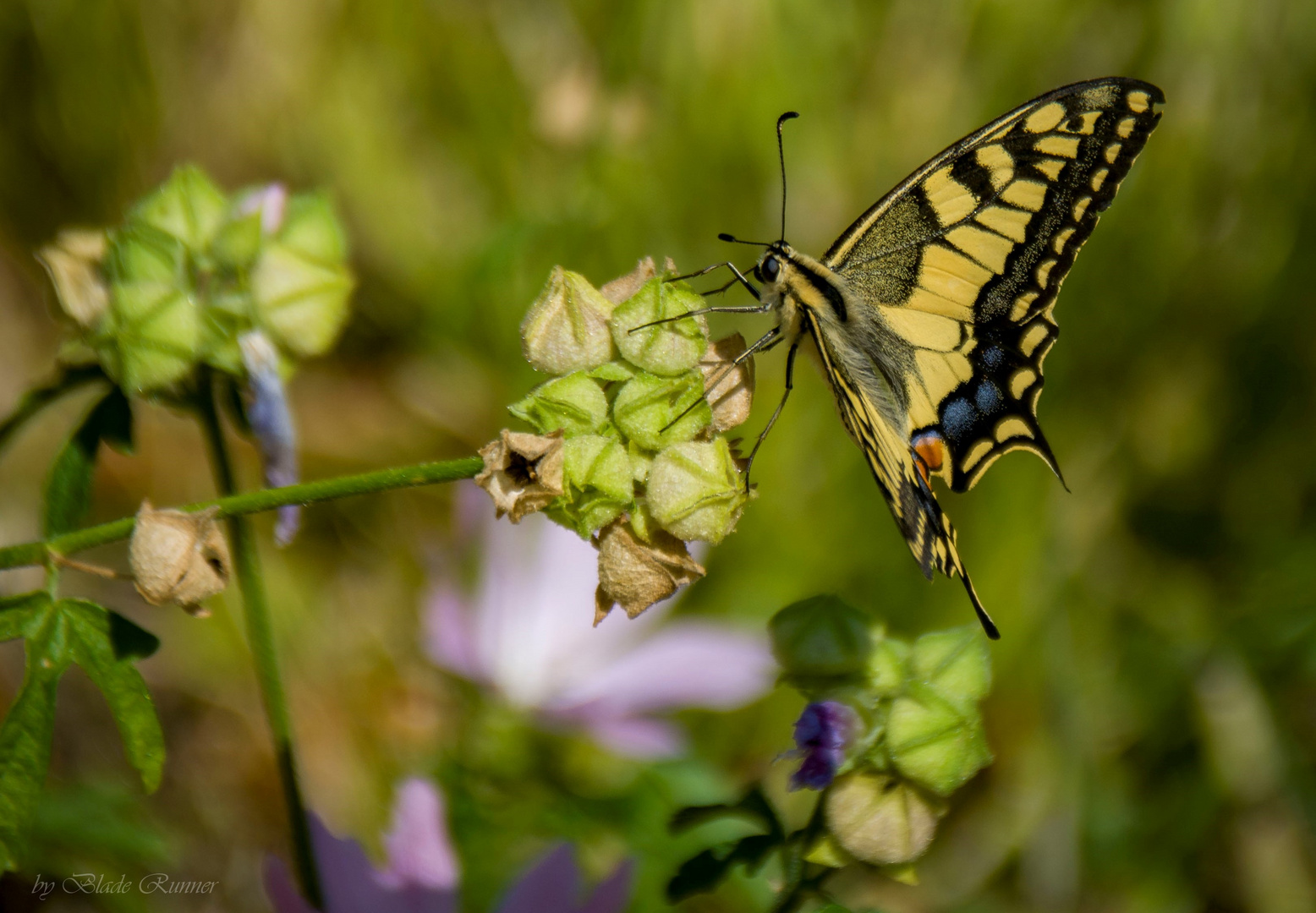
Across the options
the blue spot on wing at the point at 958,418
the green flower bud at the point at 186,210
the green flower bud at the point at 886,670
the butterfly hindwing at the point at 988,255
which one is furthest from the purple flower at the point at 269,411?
the blue spot on wing at the point at 958,418

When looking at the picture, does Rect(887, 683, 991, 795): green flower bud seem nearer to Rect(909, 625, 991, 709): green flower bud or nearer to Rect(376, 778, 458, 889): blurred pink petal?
Rect(909, 625, 991, 709): green flower bud

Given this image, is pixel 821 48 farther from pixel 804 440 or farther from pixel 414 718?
pixel 414 718

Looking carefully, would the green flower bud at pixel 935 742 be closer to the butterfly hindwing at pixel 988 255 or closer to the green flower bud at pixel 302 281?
the butterfly hindwing at pixel 988 255

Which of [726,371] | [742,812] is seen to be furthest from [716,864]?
[726,371]

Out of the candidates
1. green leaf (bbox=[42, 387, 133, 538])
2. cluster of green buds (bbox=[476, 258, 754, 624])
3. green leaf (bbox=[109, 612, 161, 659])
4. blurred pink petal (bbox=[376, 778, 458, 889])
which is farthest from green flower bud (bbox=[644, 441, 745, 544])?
blurred pink petal (bbox=[376, 778, 458, 889])

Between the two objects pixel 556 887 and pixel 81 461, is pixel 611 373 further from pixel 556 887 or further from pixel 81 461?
pixel 556 887
